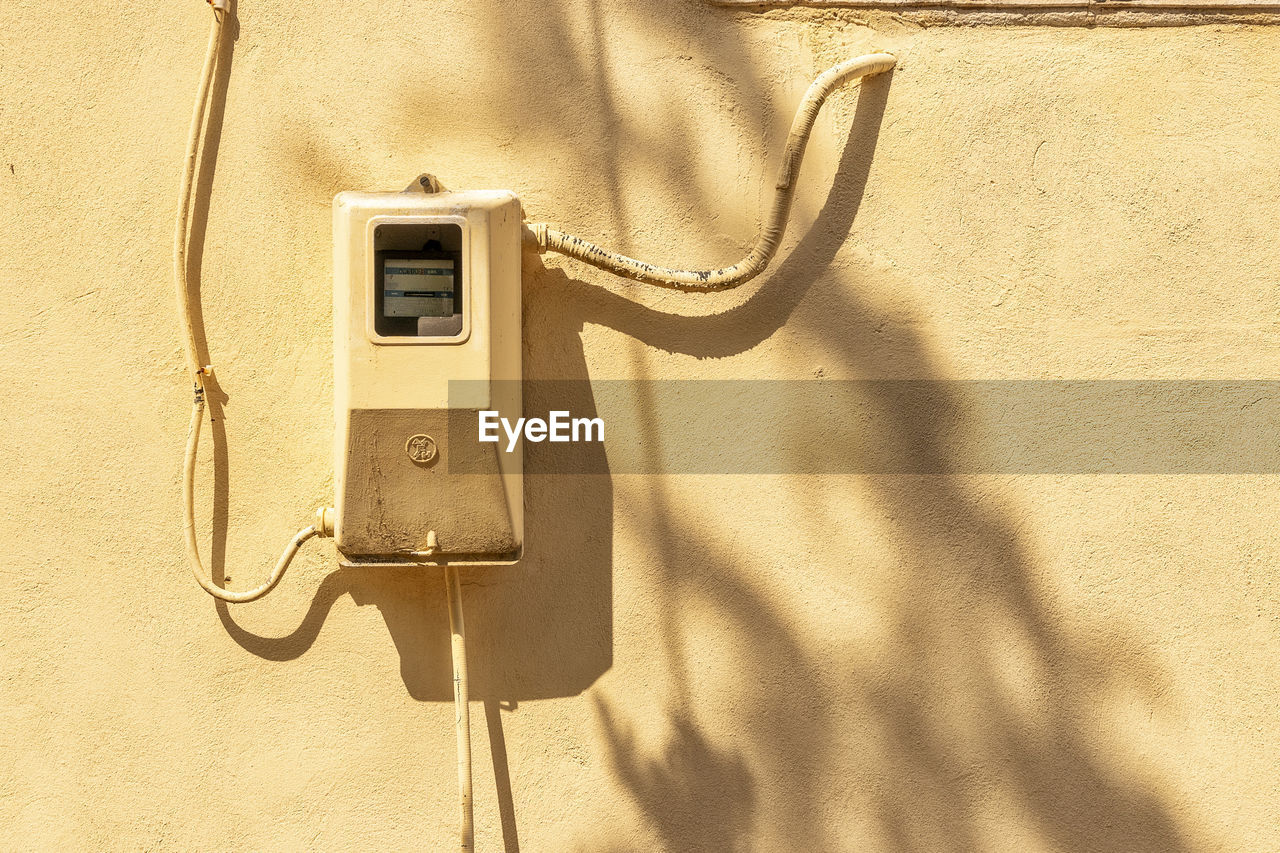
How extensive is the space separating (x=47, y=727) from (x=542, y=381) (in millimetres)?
1218

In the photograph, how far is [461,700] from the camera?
1.74 m

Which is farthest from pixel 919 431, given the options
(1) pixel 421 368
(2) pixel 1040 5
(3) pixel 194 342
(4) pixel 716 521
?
(3) pixel 194 342

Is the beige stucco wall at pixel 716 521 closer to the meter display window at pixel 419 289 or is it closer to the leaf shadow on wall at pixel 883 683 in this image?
the leaf shadow on wall at pixel 883 683

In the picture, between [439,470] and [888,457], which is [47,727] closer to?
[439,470]

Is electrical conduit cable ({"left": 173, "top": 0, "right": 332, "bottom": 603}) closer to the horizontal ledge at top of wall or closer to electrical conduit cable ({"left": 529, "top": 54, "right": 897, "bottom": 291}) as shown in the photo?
electrical conduit cable ({"left": 529, "top": 54, "right": 897, "bottom": 291})

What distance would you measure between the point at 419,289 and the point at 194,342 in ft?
1.70

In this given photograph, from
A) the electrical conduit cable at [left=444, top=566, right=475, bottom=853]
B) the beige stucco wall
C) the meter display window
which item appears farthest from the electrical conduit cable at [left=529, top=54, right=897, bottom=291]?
the electrical conduit cable at [left=444, top=566, right=475, bottom=853]

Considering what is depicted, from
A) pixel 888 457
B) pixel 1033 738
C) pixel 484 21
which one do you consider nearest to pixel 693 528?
pixel 888 457

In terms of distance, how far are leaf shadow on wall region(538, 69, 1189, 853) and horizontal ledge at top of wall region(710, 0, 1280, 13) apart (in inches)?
10.2

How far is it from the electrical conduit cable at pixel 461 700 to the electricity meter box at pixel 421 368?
0.12 m

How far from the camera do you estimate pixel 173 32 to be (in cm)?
179

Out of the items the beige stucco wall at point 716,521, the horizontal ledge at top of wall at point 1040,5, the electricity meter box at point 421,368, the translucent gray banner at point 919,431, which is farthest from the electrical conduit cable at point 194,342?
the horizontal ledge at top of wall at point 1040,5

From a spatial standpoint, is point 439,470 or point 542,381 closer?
point 439,470

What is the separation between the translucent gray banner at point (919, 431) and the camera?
1.81 metres
